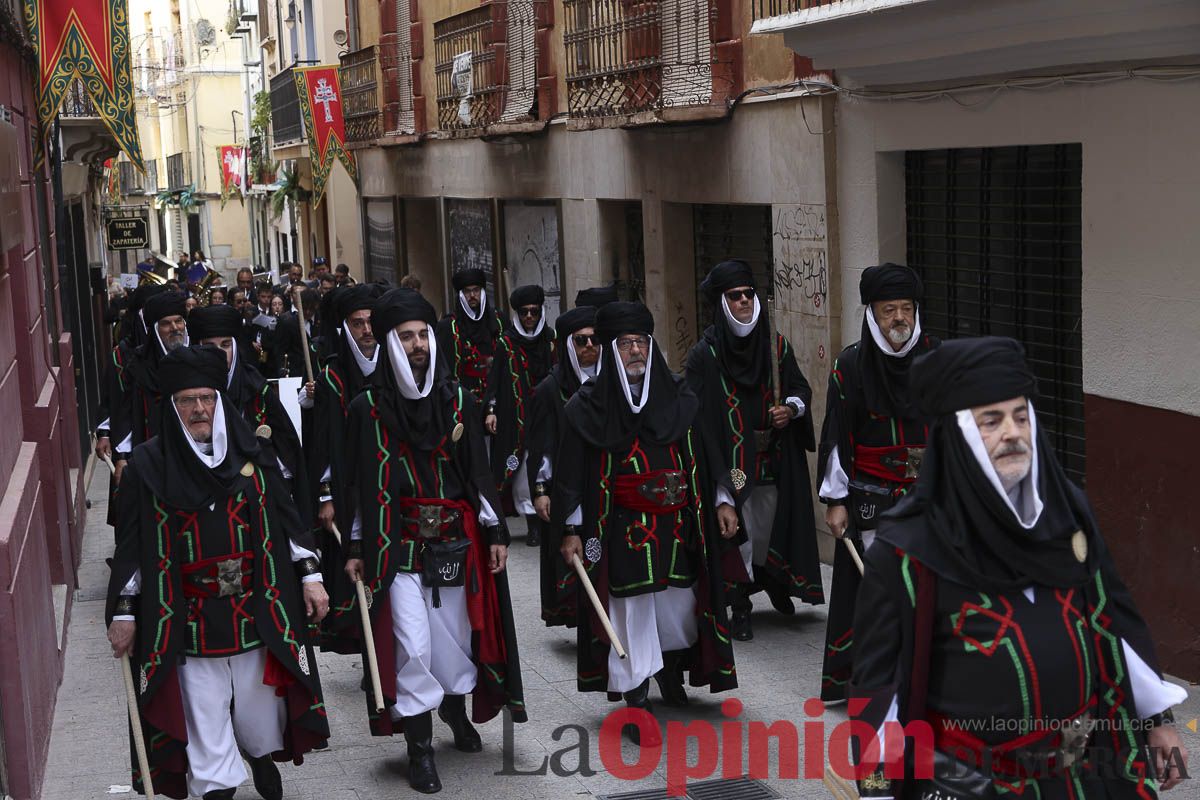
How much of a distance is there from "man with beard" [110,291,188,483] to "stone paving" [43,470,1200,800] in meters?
1.39

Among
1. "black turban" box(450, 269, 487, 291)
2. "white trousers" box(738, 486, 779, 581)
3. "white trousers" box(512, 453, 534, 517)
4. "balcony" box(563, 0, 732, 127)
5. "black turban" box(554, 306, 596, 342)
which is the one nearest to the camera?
"white trousers" box(738, 486, 779, 581)

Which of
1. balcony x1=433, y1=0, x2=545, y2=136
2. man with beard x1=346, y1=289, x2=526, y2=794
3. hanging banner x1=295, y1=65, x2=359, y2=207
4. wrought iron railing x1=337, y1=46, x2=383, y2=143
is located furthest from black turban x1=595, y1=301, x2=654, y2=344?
hanging banner x1=295, y1=65, x2=359, y2=207

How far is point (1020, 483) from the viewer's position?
3.70 meters

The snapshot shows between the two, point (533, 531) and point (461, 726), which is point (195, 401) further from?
point (533, 531)

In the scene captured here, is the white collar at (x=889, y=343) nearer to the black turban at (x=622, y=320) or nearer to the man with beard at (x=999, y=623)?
the black turban at (x=622, y=320)

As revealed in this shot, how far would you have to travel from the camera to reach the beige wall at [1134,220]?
7504 mm

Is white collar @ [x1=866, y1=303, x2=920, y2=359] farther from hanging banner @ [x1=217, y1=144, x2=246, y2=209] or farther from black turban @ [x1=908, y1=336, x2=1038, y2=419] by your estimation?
hanging banner @ [x1=217, y1=144, x2=246, y2=209]

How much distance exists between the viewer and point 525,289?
12.7m

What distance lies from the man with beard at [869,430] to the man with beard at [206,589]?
2.48 meters

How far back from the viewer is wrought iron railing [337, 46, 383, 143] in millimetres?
24375

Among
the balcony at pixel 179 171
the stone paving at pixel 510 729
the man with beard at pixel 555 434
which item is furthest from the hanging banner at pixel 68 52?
the balcony at pixel 179 171

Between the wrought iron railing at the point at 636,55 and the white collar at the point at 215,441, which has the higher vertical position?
the wrought iron railing at the point at 636,55

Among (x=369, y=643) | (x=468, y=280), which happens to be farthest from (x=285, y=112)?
(x=369, y=643)

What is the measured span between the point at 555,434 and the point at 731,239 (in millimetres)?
4840
